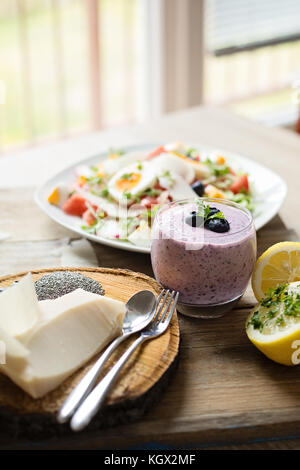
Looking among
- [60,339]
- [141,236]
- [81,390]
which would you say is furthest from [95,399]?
[141,236]

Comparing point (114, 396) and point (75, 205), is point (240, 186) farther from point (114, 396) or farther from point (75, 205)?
point (114, 396)

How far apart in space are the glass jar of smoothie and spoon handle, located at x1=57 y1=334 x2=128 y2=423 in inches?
11.3

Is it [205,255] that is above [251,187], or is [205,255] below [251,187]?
above

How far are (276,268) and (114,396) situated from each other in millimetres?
560

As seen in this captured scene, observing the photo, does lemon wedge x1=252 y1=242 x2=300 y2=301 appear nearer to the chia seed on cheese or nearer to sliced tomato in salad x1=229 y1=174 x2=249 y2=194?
the chia seed on cheese

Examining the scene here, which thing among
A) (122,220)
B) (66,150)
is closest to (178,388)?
(122,220)

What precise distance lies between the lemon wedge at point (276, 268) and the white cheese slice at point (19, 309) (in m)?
0.57

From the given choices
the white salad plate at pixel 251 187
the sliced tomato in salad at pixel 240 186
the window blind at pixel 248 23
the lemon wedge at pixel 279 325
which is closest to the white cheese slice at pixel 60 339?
the lemon wedge at pixel 279 325

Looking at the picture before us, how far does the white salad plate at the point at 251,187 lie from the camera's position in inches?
72.1

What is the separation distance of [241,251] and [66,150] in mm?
1503

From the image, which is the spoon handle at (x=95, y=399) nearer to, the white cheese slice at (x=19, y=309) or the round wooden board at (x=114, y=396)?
the round wooden board at (x=114, y=396)

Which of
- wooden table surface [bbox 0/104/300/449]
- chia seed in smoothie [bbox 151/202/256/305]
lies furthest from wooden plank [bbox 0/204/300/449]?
chia seed in smoothie [bbox 151/202/256/305]

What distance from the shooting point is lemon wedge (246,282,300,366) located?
1.25 m

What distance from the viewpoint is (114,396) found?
45.0 inches
